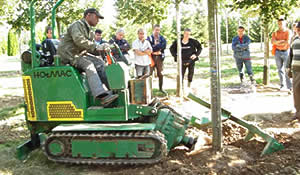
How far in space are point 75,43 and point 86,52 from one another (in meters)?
0.30

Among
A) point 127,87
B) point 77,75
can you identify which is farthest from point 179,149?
point 77,75

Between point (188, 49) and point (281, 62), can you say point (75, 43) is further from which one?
point (281, 62)

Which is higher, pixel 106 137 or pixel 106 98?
pixel 106 98

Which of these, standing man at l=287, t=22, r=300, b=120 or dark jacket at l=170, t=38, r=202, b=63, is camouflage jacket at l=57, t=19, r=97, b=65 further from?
dark jacket at l=170, t=38, r=202, b=63

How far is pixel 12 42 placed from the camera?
168ft

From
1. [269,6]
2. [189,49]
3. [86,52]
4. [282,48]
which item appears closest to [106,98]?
[86,52]

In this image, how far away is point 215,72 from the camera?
488 cm

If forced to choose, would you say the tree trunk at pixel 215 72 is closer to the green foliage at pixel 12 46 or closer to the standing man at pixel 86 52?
the standing man at pixel 86 52

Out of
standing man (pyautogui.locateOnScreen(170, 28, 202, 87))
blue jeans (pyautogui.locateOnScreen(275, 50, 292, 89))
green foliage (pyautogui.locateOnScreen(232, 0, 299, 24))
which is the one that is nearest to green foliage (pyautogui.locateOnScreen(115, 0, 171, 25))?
standing man (pyautogui.locateOnScreen(170, 28, 202, 87))

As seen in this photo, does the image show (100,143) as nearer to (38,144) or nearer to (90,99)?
(90,99)

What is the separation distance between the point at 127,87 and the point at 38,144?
6.35 feet

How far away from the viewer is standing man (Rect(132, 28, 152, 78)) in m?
9.05

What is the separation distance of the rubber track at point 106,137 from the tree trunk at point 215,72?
929mm

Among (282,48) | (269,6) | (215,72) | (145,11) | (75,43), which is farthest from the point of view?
(145,11)
